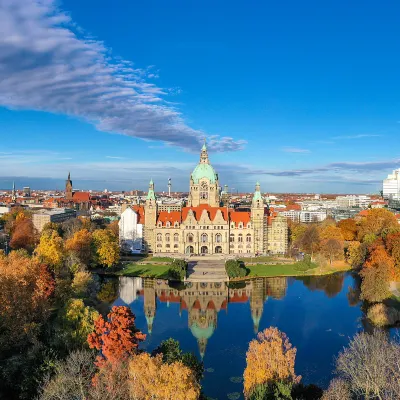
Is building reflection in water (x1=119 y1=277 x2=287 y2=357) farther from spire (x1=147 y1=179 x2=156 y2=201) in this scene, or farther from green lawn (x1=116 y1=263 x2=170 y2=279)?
spire (x1=147 y1=179 x2=156 y2=201)

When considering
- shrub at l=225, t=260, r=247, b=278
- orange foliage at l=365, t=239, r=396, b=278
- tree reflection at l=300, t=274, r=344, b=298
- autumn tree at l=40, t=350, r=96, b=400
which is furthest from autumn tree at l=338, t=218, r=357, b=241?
autumn tree at l=40, t=350, r=96, b=400

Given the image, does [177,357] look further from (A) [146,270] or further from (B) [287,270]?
(B) [287,270]

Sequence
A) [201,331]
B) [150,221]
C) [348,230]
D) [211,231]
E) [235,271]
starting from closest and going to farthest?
1. [201,331]
2. [235,271]
3. [211,231]
4. [150,221]
5. [348,230]

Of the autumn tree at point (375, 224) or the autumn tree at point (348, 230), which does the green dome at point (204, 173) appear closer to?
the autumn tree at point (348, 230)

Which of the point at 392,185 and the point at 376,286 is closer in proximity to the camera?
the point at 376,286

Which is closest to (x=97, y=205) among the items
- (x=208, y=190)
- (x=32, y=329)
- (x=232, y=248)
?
(x=208, y=190)

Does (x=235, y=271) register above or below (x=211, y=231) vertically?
below

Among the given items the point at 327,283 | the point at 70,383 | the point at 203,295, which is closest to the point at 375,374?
the point at 70,383
